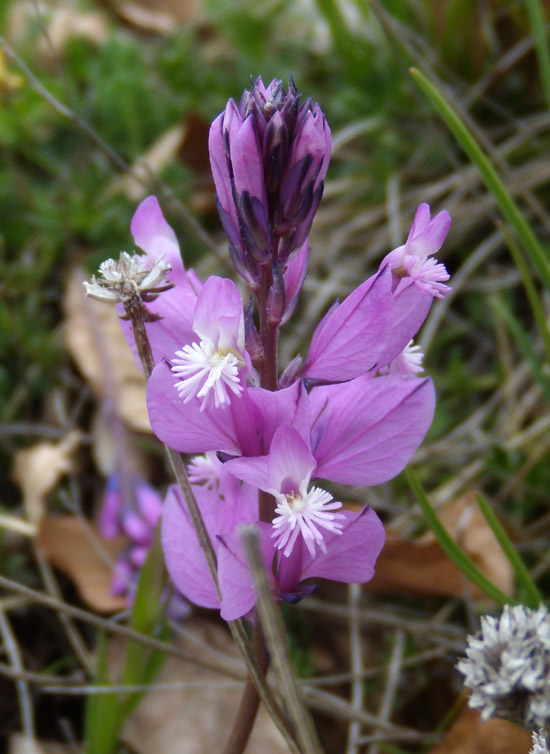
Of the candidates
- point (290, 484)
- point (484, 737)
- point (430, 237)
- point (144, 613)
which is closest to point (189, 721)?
point (144, 613)

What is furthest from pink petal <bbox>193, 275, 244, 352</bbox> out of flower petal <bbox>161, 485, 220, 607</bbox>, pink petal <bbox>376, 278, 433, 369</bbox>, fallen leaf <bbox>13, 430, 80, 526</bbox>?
fallen leaf <bbox>13, 430, 80, 526</bbox>

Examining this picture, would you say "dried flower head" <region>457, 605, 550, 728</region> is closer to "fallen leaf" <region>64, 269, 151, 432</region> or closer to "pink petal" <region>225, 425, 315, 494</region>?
"pink petal" <region>225, 425, 315, 494</region>

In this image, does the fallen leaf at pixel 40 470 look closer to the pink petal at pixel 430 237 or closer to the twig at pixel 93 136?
the twig at pixel 93 136

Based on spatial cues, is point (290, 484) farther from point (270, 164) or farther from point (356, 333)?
point (270, 164)

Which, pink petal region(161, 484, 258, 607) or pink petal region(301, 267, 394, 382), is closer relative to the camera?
pink petal region(301, 267, 394, 382)

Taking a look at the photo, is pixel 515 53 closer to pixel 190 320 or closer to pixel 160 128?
pixel 160 128

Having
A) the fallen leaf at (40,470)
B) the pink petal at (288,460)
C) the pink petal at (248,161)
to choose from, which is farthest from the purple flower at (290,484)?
the fallen leaf at (40,470)
